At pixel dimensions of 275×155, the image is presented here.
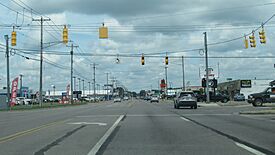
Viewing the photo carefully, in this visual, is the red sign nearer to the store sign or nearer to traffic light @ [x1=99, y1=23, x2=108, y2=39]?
traffic light @ [x1=99, y1=23, x2=108, y2=39]

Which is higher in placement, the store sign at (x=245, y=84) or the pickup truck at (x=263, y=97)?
the store sign at (x=245, y=84)

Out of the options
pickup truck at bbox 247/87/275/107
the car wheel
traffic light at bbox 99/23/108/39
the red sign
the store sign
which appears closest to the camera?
traffic light at bbox 99/23/108/39

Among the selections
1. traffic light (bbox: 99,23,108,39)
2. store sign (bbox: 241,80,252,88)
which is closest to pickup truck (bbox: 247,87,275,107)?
traffic light (bbox: 99,23,108,39)

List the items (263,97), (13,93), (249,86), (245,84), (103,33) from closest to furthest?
(103,33), (263,97), (13,93), (249,86), (245,84)

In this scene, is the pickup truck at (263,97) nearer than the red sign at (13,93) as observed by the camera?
Yes

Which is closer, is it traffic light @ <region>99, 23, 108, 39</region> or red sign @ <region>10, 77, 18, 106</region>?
traffic light @ <region>99, 23, 108, 39</region>

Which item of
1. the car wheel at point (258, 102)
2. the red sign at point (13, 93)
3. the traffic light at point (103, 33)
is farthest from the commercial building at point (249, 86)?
the traffic light at point (103, 33)

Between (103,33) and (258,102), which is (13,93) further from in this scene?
(258,102)

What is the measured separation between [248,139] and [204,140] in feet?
5.07

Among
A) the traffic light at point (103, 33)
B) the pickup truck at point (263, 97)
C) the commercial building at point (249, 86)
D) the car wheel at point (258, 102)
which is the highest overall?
the traffic light at point (103, 33)

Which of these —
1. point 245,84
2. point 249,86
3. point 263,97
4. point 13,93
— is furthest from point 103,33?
point 249,86

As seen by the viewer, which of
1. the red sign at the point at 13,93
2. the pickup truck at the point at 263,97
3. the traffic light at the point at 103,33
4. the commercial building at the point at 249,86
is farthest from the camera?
the commercial building at the point at 249,86

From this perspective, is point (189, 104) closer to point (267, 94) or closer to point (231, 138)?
point (267, 94)

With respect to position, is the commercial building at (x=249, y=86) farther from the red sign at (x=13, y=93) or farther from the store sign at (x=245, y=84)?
the red sign at (x=13, y=93)
